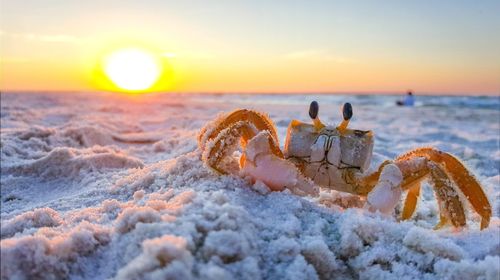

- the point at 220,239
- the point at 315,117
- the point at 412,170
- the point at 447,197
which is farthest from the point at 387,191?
the point at 220,239

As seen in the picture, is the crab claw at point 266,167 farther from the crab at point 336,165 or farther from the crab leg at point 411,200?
the crab leg at point 411,200

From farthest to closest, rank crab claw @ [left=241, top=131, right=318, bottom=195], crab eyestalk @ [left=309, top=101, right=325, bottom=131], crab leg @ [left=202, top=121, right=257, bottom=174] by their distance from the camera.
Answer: crab eyestalk @ [left=309, top=101, right=325, bottom=131]
crab leg @ [left=202, top=121, right=257, bottom=174]
crab claw @ [left=241, top=131, right=318, bottom=195]

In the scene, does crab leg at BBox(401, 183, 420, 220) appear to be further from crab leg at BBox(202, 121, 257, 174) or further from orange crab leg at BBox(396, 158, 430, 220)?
crab leg at BBox(202, 121, 257, 174)

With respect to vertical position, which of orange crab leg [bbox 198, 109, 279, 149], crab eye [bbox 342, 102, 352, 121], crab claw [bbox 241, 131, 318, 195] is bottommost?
crab claw [bbox 241, 131, 318, 195]

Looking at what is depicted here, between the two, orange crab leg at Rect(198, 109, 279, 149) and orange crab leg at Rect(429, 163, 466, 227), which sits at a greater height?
orange crab leg at Rect(198, 109, 279, 149)

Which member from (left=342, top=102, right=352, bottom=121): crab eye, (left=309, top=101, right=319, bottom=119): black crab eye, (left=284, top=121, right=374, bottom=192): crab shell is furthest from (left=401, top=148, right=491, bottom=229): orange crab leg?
(left=309, top=101, right=319, bottom=119): black crab eye

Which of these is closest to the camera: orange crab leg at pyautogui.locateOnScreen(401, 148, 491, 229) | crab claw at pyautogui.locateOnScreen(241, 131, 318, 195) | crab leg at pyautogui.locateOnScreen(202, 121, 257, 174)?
crab claw at pyautogui.locateOnScreen(241, 131, 318, 195)

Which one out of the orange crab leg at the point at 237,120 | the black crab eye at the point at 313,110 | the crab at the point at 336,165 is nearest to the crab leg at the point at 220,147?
the crab at the point at 336,165

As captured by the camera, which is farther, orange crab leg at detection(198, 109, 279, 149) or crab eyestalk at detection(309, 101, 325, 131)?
crab eyestalk at detection(309, 101, 325, 131)
